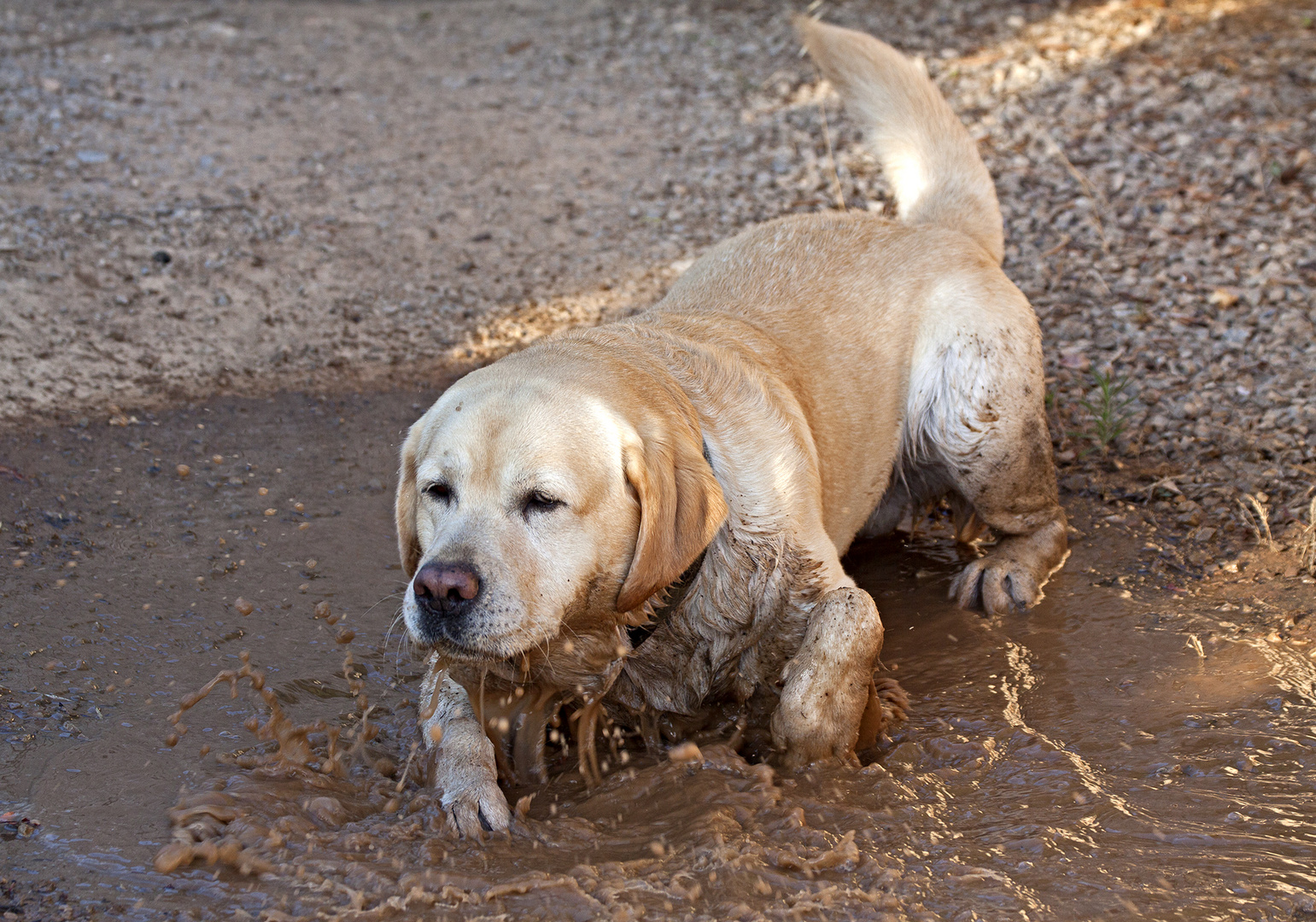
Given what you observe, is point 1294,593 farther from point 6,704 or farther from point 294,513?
point 6,704

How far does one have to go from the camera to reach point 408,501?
3.18 metres

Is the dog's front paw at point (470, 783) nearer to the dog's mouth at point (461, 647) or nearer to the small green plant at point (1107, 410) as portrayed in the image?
the dog's mouth at point (461, 647)

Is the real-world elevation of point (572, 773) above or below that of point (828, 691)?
below

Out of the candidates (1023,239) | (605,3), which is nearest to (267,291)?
(1023,239)

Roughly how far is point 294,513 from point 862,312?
7.60 feet

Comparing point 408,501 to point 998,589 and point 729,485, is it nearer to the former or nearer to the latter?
point 729,485

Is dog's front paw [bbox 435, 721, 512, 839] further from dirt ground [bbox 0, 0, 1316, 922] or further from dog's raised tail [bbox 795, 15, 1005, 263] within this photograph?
dog's raised tail [bbox 795, 15, 1005, 263]

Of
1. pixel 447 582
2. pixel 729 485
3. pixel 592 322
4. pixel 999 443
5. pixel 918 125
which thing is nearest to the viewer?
pixel 447 582

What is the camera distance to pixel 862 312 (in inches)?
162

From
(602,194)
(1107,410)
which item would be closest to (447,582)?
(1107,410)

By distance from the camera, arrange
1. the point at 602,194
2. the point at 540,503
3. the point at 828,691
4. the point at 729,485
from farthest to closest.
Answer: the point at 602,194, the point at 729,485, the point at 828,691, the point at 540,503

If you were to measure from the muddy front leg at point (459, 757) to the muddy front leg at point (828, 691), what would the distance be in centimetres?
80

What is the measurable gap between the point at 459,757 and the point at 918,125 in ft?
10.5

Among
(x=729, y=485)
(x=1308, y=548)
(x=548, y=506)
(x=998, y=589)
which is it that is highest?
(x=548, y=506)
